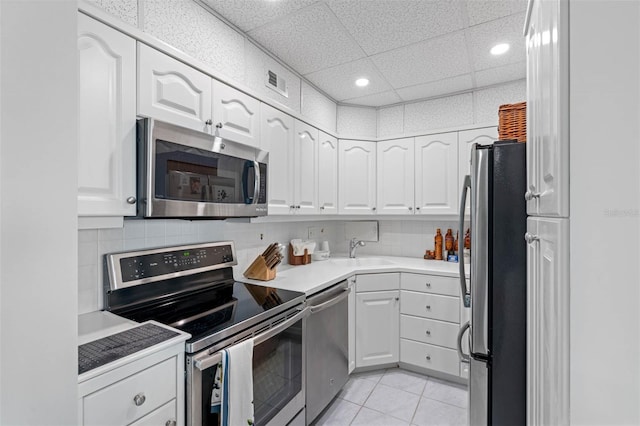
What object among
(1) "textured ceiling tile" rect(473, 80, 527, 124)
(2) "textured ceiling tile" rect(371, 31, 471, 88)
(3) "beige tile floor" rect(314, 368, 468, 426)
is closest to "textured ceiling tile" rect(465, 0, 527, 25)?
(2) "textured ceiling tile" rect(371, 31, 471, 88)

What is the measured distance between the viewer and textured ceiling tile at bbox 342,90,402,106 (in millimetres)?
2869

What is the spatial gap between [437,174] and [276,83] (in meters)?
1.61

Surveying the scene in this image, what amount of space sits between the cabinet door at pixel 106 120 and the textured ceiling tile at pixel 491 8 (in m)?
1.74

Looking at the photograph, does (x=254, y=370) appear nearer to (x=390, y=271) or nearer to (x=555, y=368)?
(x=555, y=368)

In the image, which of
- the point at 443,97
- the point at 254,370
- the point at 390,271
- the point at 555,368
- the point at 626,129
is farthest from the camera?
the point at 443,97

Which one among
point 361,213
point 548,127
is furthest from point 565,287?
point 361,213

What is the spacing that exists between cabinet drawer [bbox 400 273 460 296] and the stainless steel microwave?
4.64 feet

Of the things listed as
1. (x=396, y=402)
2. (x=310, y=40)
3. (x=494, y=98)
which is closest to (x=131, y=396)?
(x=396, y=402)

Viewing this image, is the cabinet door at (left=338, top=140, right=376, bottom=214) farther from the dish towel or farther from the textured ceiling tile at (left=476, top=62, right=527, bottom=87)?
the dish towel

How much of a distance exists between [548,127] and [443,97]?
7.91 ft

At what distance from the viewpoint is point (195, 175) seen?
1.46 metres

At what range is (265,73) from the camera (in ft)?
6.95

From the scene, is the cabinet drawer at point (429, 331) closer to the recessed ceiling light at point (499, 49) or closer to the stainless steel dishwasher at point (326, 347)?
the stainless steel dishwasher at point (326, 347)

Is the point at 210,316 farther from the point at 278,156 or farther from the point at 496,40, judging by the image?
the point at 496,40
